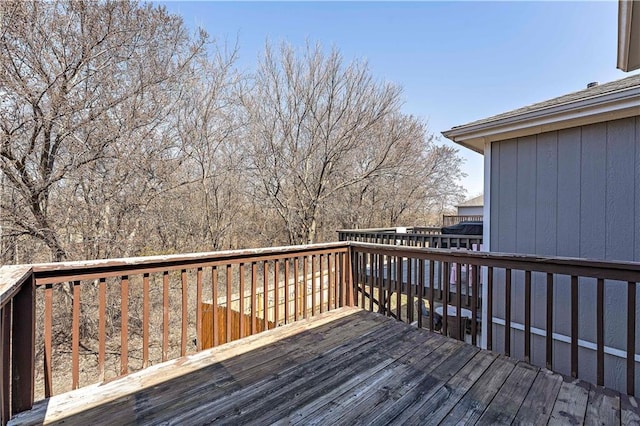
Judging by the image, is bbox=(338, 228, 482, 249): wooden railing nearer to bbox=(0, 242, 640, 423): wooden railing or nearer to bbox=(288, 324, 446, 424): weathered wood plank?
bbox=(0, 242, 640, 423): wooden railing

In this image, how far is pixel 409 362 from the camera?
7.48 feet

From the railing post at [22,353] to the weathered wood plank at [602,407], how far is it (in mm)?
3011

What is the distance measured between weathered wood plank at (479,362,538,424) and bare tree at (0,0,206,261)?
610 centimetres

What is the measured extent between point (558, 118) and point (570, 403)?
8.27 ft

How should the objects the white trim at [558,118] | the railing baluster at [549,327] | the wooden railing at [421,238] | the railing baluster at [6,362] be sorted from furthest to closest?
the wooden railing at [421,238] < the white trim at [558,118] < the railing baluster at [549,327] < the railing baluster at [6,362]

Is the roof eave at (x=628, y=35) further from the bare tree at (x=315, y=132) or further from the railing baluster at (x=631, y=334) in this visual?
the bare tree at (x=315, y=132)

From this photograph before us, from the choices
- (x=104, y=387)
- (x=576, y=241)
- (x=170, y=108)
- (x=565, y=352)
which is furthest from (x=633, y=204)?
(x=170, y=108)

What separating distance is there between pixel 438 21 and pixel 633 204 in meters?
5.24

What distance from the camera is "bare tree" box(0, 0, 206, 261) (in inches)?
172

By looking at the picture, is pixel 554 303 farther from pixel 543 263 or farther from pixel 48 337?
pixel 48 337

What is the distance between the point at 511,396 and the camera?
1857 millimetres

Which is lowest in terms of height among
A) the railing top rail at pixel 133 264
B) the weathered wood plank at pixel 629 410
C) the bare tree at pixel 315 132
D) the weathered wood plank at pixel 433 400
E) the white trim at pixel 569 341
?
the white trim at pixel 569 341

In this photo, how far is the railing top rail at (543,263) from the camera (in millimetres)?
1898

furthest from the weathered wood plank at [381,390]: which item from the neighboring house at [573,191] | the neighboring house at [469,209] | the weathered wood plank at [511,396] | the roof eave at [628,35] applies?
the neighboring house at [469,209]
